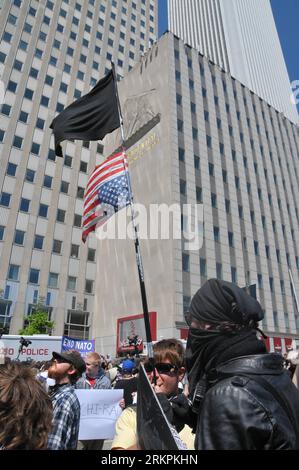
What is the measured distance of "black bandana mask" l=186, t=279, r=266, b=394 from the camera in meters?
1.84

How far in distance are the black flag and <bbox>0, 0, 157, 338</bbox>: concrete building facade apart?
31.6 metres

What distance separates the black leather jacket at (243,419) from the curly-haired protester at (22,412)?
3.23 ft

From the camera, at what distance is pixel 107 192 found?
25.7 ft

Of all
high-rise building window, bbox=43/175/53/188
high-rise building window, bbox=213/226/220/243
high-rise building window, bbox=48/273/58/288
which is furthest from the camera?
high-rise building window, bbox=43/175/53/188

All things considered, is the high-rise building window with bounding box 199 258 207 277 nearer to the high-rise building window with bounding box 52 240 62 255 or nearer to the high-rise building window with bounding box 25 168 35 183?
the high-rise building window with bounding box 52 240 62 255

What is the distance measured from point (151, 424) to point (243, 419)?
1.75 ft

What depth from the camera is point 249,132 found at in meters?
47.0

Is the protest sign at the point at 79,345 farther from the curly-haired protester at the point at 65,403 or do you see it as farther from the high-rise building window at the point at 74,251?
the high-rise building window at the point at 74,251

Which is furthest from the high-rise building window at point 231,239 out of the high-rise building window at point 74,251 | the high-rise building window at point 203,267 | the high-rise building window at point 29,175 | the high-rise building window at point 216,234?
the high-rise building window at point 29,175

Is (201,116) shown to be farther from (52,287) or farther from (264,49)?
Result: (264,49)

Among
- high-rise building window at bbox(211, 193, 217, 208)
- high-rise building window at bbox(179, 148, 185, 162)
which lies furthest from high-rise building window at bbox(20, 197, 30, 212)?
high-rise building window at bbox(211, 193, 217, 208)

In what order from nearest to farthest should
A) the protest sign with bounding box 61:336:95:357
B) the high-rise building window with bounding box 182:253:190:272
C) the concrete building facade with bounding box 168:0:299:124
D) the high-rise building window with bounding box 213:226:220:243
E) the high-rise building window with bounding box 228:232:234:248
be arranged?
the protest sign with bounding box 61:336:95:357, the high-rise building window with bounding box 182:253:190:272, the high-rise building window with bounding box 213:226:220:243, the high-rise building window with bounding box 228:232:234:248, the concrete building facade with bounding box 168:0:299:124

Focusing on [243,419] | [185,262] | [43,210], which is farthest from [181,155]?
[243,419]

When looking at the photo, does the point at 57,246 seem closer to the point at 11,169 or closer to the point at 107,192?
the point at 11,169
